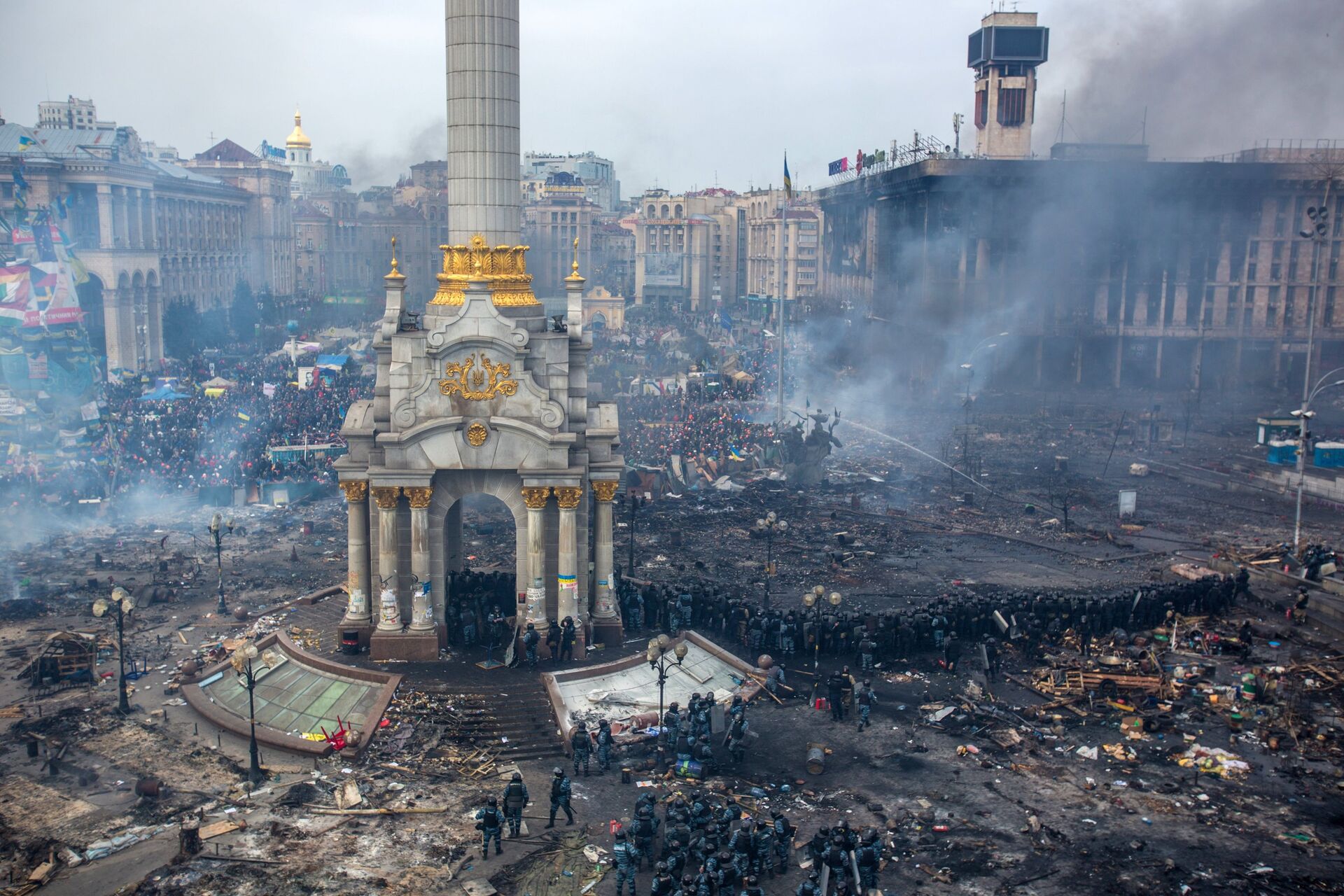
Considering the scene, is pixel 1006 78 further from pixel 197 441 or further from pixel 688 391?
pixel 197 441

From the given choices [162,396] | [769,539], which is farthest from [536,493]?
[162,396]

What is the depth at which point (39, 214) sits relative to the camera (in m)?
79.5

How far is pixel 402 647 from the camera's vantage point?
33031 mm

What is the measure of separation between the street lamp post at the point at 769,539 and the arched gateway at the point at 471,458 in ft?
22.9

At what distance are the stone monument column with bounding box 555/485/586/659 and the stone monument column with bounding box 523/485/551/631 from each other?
44cm

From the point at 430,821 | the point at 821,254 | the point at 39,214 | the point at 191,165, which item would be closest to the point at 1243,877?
the point at 430,821

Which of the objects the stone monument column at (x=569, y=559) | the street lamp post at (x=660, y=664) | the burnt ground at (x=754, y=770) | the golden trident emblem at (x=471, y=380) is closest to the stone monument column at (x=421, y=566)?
the burnt ground at (x=754, y=770)

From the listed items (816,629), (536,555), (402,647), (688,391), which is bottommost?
(816,629)

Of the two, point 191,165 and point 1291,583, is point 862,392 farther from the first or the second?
point 191,165

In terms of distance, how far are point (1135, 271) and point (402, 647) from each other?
3146 inches

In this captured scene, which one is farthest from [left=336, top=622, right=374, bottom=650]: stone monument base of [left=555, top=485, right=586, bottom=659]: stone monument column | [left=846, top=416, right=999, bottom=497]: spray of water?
[left=846, top=416, right=999, bottom=497]: spray of water

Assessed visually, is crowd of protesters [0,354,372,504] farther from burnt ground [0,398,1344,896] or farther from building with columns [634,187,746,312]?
building with columns [634,187,746,312]

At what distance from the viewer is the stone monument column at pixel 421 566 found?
109ft

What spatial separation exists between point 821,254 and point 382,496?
131 m
